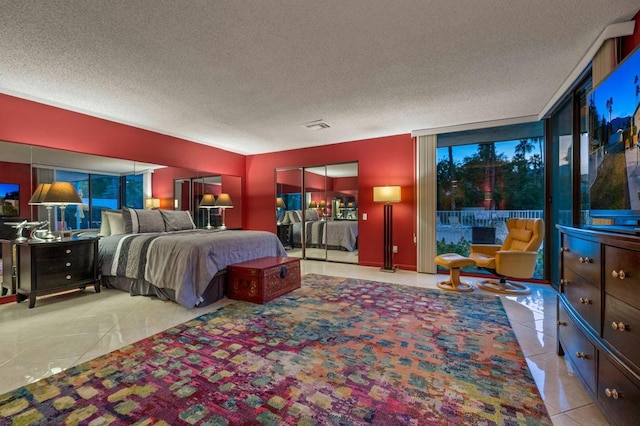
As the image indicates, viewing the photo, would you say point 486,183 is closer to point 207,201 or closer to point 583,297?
point 583,297

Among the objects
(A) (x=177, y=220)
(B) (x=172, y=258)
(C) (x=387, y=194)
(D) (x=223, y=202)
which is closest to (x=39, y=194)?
(A) (x=177, y=220)

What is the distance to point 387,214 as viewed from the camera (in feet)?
17.3

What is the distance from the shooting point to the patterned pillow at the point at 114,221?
414cm

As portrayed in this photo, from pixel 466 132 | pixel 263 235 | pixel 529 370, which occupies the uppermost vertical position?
pixel 466 132

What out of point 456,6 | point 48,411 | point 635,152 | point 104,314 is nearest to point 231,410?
point 48,411

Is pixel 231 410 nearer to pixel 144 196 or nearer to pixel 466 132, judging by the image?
pixel 144 196

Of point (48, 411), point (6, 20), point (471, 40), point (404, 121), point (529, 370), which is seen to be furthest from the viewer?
point (404, 121)

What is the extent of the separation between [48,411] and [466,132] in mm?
5767

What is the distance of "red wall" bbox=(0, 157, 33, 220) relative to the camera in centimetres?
332

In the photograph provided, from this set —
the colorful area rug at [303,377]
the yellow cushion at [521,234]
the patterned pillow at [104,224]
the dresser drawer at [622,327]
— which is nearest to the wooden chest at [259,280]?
the colorful area rug at [303,377]

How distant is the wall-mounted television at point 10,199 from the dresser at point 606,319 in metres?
5.50

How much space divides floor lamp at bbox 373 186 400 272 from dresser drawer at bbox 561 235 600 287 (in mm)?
3028

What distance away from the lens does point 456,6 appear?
1959 mm

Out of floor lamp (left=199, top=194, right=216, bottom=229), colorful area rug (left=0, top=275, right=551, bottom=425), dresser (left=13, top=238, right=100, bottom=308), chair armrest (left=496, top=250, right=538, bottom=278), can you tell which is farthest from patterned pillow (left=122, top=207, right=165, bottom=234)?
chair armrest (left=496, top=250, right=538, bottom=278)
